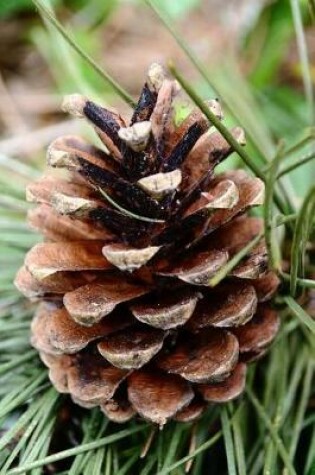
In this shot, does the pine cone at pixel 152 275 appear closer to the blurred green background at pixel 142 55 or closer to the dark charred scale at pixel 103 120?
the dark charred scale at pixel 103 120

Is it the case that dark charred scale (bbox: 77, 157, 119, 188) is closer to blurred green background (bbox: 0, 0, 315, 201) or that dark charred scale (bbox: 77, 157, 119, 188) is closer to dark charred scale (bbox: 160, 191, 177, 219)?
dark charred scale (bbox: 160, 191, 177, 219)

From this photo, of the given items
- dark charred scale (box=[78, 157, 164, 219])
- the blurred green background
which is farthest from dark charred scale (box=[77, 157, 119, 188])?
the blurred green background

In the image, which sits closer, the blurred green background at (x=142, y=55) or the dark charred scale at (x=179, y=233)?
the dark charred scale at (x=179, y=233)

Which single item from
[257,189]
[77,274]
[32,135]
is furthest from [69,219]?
[32,135]

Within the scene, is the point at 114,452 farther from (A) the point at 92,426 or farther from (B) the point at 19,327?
(B) the point at 19,327

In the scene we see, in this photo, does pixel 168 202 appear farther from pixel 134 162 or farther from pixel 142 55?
pixel 142 55

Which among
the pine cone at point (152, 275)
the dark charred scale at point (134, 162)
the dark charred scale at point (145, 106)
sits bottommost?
the pine cone at point (152, 275)

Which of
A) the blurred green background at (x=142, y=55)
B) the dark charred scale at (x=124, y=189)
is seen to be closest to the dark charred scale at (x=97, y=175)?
the dark charred scale at (x=124, y=189)

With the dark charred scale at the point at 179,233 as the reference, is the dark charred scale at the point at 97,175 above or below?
above
